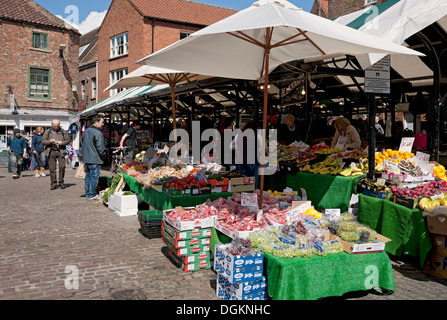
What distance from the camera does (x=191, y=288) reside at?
4.12m

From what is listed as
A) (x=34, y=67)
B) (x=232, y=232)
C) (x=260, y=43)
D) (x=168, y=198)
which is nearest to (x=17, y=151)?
(x=168, y=198)

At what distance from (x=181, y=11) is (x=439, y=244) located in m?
27.4

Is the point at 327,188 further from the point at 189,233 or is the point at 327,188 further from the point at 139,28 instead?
the point at 139,28

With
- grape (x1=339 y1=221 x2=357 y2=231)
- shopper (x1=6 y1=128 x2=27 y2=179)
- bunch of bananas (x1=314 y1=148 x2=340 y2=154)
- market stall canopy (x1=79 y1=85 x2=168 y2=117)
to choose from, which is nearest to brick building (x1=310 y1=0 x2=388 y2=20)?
market stall canopy (x1=79 y1=85 x2=168 y2=117)

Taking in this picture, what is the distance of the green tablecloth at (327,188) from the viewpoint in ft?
19.6

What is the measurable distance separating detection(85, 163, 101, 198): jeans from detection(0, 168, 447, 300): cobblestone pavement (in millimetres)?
1761

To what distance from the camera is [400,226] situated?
478cm

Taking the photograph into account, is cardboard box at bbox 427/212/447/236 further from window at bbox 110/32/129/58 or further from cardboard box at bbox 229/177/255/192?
window at bbox 110/32/129/58

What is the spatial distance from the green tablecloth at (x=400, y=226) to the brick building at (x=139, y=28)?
22.8m

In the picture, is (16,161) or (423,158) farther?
(16,161)

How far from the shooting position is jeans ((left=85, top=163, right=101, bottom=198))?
922 centimetres

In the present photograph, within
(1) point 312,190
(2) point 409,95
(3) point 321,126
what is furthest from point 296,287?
(2) point 409,95

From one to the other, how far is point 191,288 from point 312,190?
3483mm
